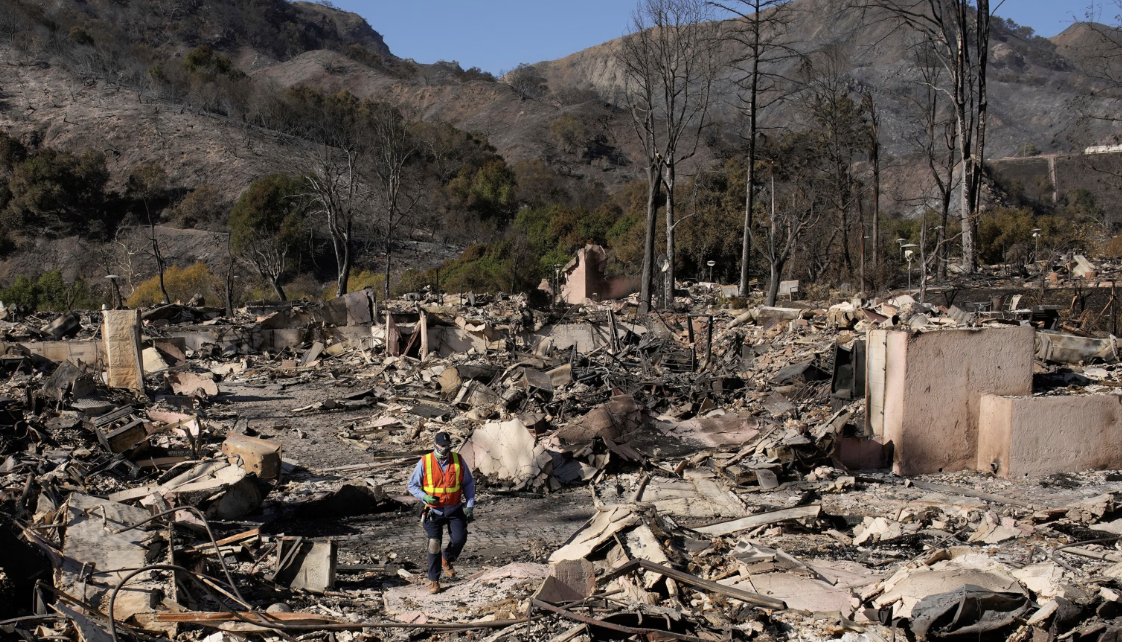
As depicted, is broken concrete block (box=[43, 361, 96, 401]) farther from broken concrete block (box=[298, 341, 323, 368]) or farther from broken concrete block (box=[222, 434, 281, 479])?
broken concrete block (box=[298, 341, 323, 368])

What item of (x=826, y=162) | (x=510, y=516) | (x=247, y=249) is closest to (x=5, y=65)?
(x=247, y=249)

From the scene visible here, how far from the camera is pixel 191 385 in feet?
44.8

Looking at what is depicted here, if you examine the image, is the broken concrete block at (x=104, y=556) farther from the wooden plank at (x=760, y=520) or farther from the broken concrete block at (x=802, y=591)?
the wooden plank at (x=760, y=520)

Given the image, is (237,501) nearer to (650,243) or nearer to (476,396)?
(476,396)

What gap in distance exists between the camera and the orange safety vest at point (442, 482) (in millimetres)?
5590

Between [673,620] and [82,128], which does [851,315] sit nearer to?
[673,620]

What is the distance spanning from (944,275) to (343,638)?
20.0 metres

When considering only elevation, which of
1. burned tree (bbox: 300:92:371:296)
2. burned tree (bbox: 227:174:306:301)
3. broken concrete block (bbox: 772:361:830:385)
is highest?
burned tree (bbox: 300:92:371:296)

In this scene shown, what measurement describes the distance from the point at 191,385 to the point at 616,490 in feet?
28.9

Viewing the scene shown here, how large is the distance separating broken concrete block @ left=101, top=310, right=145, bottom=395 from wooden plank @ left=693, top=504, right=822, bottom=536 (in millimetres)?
10111

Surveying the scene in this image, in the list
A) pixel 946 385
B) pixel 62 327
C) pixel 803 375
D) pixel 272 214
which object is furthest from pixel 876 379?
pixel 272 214

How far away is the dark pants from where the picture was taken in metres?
5.48

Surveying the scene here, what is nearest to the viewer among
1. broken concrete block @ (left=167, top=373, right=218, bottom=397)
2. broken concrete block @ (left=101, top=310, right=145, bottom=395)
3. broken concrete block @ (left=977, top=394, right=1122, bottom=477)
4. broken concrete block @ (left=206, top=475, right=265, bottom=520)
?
broken concrete block @ (left=206, top=475, right=265, bottom=520)

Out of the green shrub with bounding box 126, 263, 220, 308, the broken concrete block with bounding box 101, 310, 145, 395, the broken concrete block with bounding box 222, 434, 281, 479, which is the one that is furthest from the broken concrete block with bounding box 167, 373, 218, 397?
the green shrub with bounding box 126, 263, 220, 308
